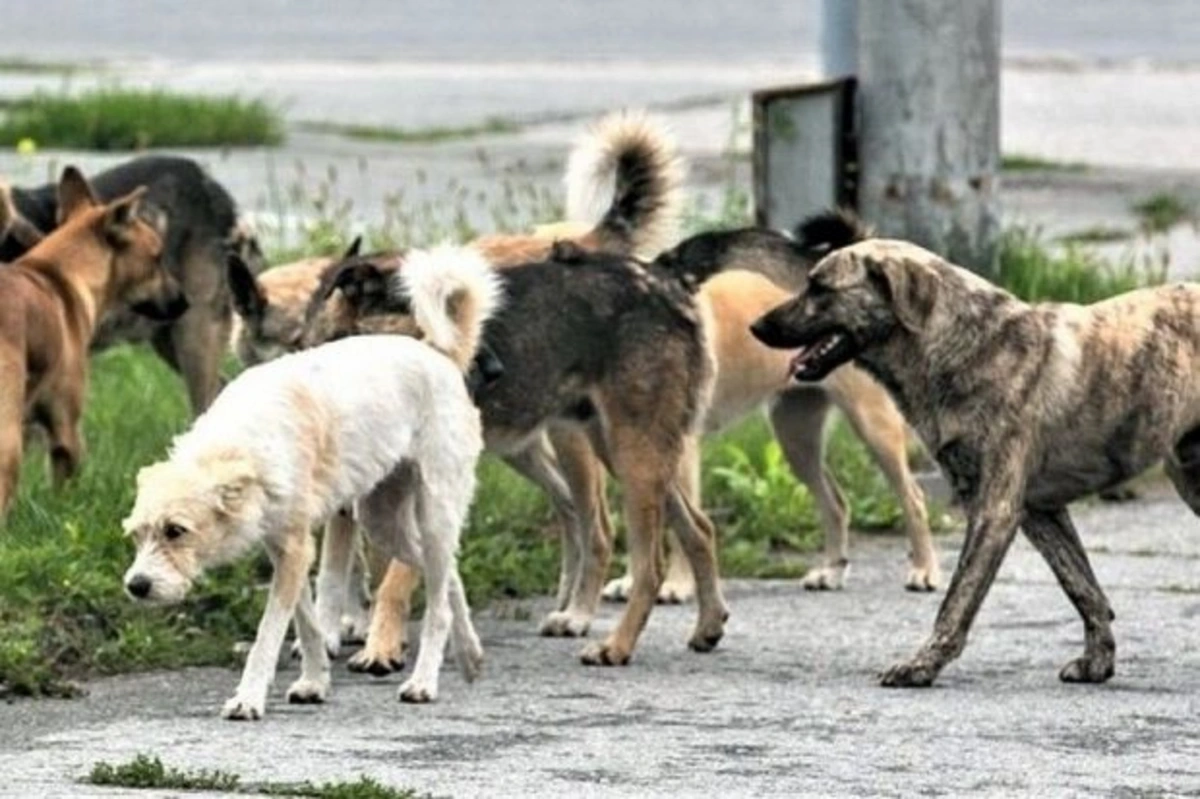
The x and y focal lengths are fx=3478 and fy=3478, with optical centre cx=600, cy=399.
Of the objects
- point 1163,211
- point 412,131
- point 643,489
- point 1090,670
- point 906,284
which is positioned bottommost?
point 412,131

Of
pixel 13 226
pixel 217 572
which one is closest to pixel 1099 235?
pixel 13 226

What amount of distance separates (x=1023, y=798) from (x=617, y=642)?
2.29m

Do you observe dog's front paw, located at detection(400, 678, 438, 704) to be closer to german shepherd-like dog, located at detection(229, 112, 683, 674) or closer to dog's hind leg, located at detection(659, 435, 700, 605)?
german shepherd-like dog, located at detection(229, 112, 683, 674)

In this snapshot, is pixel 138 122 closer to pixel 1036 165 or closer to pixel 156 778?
pixel 1036 165

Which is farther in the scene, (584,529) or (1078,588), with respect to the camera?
(584,529)

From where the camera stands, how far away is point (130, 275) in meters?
11.9

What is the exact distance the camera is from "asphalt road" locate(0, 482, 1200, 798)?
8000 mm

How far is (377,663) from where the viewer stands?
31.4ft

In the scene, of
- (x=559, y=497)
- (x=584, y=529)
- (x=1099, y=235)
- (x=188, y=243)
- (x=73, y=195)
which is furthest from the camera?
(x=1099, y=235)

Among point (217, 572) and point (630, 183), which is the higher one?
point (630, 183)

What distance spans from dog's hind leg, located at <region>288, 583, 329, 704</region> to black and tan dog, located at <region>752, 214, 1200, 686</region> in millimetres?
1572

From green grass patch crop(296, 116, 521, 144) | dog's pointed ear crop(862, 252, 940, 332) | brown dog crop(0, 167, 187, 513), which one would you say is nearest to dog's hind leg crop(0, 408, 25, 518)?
brown dog crop(0, 167, 187, 513)

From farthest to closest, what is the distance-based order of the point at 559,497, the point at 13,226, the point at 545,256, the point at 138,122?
the point at 138,122 < the point at 13,226 < the point at 559,497 < the point at 545,256

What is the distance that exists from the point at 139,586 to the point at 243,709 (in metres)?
0.44
